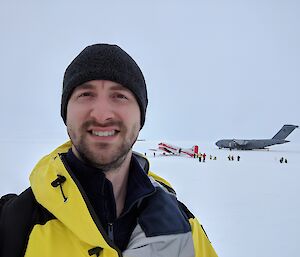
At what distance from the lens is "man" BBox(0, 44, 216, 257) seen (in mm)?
1471

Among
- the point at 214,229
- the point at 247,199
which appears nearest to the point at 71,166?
the point at 214,229

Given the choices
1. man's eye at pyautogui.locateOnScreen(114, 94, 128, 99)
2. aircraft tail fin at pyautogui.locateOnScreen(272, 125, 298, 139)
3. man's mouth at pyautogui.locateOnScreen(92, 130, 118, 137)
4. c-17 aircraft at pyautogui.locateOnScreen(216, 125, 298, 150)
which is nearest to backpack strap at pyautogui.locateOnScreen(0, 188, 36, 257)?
man's mouth at pyautogui.locateOnScreen(92, 130, 118, 137)

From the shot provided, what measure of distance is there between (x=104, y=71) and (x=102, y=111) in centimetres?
31

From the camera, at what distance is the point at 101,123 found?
69.2 inches

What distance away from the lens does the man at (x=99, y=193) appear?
4.83 feet

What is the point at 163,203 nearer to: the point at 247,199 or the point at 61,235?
the point at 61,235

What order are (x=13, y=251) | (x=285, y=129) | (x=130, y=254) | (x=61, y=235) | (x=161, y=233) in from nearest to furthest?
(x=13, y=251) < (x=61, y=235) < (x=130, y=254) < (x=161, y=233) < (x=285, y=129)

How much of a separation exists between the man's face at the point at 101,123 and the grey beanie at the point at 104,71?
47mm

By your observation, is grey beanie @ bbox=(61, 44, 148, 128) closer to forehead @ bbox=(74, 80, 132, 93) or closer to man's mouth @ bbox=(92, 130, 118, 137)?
forehead @ bbox=(74, 80, 132, 93)

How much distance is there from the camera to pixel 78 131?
5.89 feet

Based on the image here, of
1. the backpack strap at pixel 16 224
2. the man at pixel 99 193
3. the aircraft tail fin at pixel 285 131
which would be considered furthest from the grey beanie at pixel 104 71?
the aircraft tail fin at pixel 285 131

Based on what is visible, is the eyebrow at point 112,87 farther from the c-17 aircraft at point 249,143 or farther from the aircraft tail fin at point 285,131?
the aircraft tail fin at point 285,131

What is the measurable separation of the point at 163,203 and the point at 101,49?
1307mm

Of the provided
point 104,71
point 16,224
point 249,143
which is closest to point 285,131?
point 249,143
